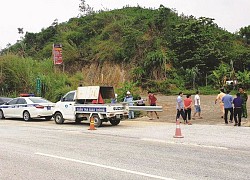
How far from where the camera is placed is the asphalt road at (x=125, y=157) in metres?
7.44

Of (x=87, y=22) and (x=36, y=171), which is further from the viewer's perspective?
(x=87, y=22)

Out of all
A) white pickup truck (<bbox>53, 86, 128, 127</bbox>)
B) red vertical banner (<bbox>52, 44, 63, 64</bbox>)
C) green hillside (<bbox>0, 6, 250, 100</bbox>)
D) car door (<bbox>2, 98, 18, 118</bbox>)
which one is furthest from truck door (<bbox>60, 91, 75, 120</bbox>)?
red vertical banner (<bbox>52, 44, 63, 64</bbox>)

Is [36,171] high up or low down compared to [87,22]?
down

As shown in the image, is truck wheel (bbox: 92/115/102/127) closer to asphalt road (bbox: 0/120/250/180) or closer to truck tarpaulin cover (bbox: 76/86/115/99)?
truck tarpaulin cover (bbox: 76/86/115/99)

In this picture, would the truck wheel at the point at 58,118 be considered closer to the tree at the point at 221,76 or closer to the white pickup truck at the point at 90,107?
the white pickup truck at the point at 90,107

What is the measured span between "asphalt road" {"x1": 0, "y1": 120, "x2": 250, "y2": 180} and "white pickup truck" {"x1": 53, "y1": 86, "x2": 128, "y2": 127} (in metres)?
3.64

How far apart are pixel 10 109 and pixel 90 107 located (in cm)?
779

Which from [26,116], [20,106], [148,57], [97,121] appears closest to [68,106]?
[97,121]

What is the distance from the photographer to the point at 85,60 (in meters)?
49.2

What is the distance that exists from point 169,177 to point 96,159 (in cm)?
255

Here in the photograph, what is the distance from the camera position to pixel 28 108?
22250mm

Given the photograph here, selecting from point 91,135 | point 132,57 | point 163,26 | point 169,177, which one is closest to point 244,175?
point 169,177

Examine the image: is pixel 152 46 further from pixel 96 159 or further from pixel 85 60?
pixel 96 159

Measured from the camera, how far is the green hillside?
121ft
